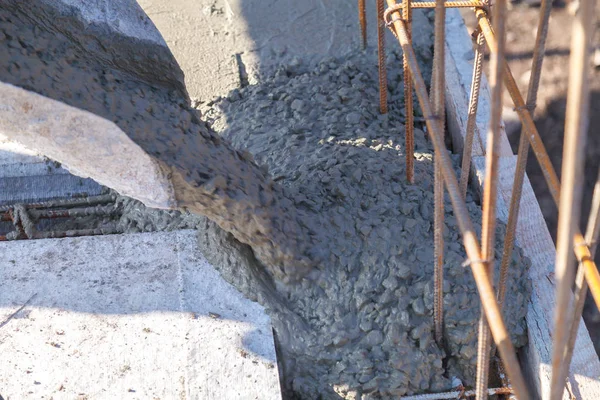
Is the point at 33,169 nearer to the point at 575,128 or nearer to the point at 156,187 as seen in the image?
the point at 156,187

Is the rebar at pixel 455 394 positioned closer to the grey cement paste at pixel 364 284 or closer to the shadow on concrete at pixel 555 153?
the grey cement paste at pixel 364 284

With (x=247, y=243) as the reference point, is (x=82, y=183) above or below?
above

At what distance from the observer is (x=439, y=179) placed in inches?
104

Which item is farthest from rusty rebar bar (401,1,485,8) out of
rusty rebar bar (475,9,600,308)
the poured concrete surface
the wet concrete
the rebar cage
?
the wet concrete

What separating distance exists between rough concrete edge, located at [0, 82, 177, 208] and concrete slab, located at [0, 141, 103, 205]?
1.29 metres

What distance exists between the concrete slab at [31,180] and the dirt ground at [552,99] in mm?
2761

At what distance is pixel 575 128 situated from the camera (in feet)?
4.87

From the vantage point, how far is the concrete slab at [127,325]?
2.98 metres

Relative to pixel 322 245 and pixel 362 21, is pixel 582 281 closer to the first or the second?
pixel 322 245

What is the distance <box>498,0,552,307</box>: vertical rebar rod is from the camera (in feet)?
8.17

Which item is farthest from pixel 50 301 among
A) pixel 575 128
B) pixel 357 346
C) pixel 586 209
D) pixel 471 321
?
pixel 586 209

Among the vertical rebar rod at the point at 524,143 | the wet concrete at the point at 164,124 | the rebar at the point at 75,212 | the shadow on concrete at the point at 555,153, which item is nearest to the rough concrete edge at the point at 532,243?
the vertical rebar rod at the point at 524,143

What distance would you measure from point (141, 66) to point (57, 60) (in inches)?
19.1

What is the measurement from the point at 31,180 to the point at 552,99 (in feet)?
11.2
